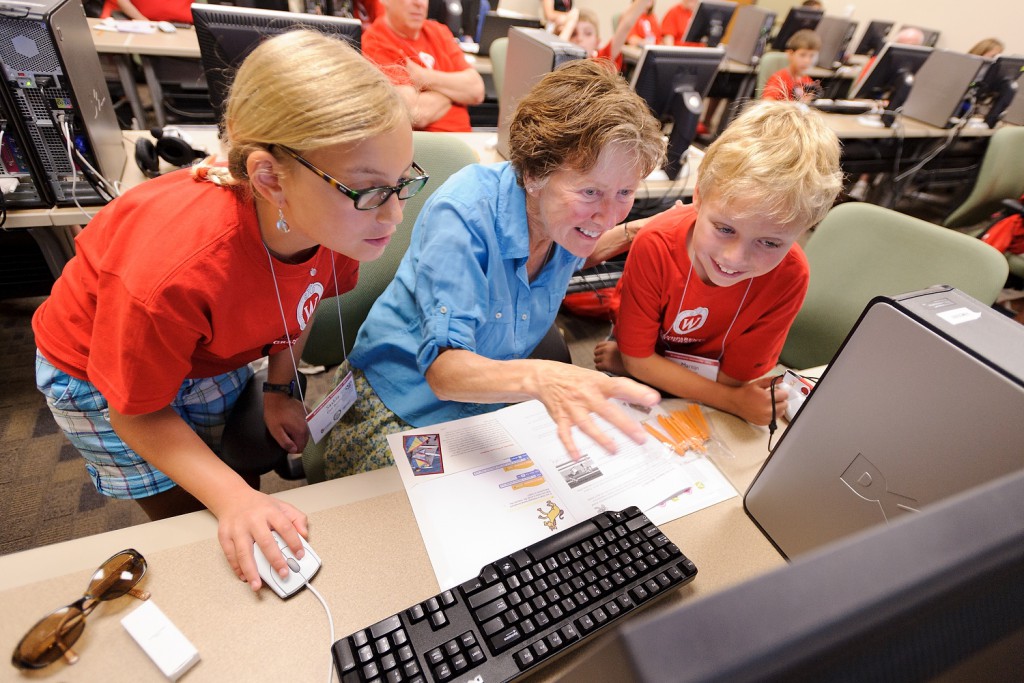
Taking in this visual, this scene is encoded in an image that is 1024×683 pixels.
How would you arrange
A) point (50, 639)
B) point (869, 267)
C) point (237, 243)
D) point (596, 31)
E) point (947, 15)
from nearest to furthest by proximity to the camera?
point (50, 639) < point (237, 243) < point (869, 267) < point (596, 31) < point (947, 15)

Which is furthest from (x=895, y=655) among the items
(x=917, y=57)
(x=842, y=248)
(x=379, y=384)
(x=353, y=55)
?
(x=917, y=57)

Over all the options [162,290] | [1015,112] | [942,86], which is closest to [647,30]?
[942,86]

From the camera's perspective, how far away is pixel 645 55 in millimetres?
1906

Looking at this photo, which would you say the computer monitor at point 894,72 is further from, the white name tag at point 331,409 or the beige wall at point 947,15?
the white name tag at point 331,409

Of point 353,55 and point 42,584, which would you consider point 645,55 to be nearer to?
point 353,55

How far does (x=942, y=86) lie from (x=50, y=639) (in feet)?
17.2

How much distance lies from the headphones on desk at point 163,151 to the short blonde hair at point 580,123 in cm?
122

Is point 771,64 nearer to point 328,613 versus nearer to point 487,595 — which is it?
point 487,595

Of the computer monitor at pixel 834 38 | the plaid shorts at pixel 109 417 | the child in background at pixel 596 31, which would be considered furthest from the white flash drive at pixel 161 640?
the computer monitor at pixel 834 38

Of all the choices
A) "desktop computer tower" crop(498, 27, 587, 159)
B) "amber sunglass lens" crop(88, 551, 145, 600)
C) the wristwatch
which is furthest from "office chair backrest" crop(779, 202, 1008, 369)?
"amber sunglass lens" crop(88, 551, 145, 600)

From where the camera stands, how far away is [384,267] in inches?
50.2

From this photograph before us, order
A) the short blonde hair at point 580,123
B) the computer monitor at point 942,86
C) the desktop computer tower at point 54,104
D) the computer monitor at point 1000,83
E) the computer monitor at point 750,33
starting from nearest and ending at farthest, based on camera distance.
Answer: the short blonde hair at point 580,123
the desktop computer tower at point 54,104
the computer monitor at point 942,86
the computer monitor at point 1000,83
the computer monitor at point 750,33

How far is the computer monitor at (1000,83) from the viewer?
3.64 metres

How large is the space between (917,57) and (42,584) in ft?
16.9
